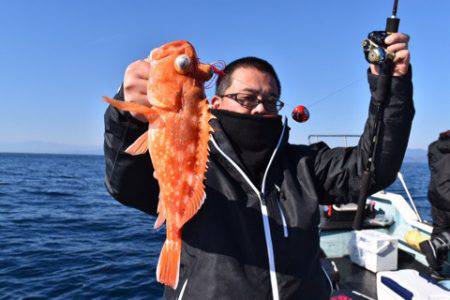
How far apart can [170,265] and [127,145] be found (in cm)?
79

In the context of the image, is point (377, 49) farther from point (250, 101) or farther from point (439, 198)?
point (439, 198)

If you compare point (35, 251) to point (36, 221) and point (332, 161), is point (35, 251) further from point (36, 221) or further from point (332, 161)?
point (332, 161)

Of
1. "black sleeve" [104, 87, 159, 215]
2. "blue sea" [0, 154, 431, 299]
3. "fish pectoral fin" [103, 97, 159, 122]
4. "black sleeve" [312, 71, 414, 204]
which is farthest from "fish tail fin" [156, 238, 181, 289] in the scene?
"blue sea" [0, 154, 431, 299]

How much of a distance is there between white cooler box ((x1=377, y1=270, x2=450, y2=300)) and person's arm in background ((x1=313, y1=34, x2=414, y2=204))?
9.66ft

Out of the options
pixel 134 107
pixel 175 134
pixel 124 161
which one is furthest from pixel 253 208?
pixel 134 107

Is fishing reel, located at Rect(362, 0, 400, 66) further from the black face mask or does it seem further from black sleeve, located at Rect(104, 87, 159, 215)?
black sleeve, located at Rect(104, 87, 159, 215)

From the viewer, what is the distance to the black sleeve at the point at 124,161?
7.82ft

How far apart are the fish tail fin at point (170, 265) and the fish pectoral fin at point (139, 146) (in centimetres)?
59

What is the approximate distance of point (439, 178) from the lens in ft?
18.8

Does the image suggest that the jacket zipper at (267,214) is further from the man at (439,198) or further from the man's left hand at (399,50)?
the man at (439,198)

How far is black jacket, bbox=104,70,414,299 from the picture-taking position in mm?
2418

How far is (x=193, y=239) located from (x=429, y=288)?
167 inches

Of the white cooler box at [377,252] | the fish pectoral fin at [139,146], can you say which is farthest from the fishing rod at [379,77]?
the white cooler box at [377,252]

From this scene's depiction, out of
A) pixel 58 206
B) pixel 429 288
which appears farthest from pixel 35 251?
pixel 429 288
